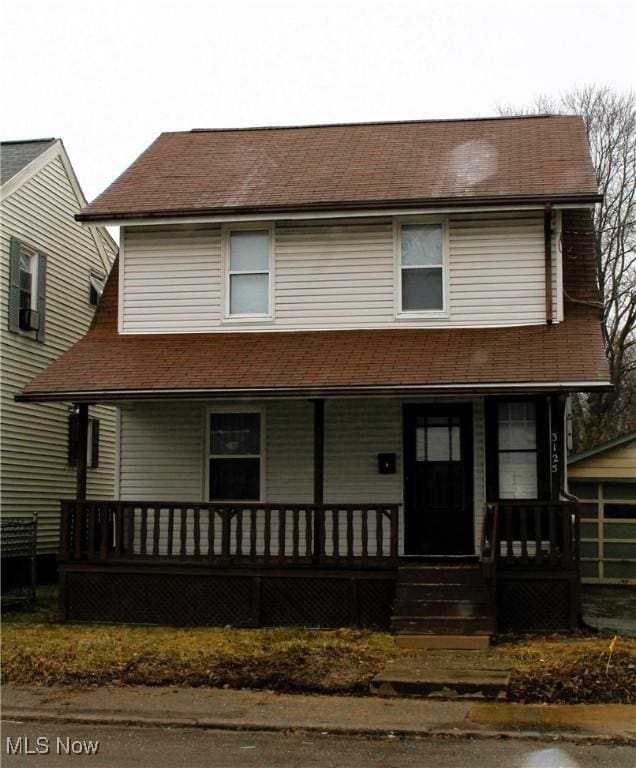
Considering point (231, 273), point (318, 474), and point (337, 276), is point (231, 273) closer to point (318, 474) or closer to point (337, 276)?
point (337, 276)

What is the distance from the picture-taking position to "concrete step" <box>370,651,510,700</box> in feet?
30.4

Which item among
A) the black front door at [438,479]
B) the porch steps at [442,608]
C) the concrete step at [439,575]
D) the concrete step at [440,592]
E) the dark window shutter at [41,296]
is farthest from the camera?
the dark window shutter at [41,296]

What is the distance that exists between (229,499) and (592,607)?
531 cm

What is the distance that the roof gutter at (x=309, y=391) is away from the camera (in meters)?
12.3

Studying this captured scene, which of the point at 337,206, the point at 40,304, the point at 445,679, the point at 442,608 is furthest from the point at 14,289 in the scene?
the point at 445,679

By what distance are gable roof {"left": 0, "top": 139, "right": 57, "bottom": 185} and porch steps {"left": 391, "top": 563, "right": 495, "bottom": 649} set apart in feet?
33.6

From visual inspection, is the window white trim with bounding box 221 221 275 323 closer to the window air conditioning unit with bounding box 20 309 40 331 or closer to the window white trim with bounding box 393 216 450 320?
the window white trim with bounding box 393 216 450 320

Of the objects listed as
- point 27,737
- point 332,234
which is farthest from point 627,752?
point 332,234

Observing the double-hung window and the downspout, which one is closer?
the double-hung window

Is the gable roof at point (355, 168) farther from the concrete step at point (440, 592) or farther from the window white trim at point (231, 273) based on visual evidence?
the concrete step at point (440, 592)

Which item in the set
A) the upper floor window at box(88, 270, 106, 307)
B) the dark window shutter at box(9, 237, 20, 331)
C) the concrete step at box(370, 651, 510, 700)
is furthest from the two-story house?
the upper floor window at box(88, 270, 106, 307)

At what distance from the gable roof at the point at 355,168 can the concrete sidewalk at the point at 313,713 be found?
7509 mm

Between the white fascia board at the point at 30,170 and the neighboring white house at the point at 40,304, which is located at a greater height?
the white fascia board at the point at 30,170

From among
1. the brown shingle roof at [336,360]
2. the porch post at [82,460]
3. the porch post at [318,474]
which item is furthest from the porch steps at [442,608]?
the porch post at [82,460]
